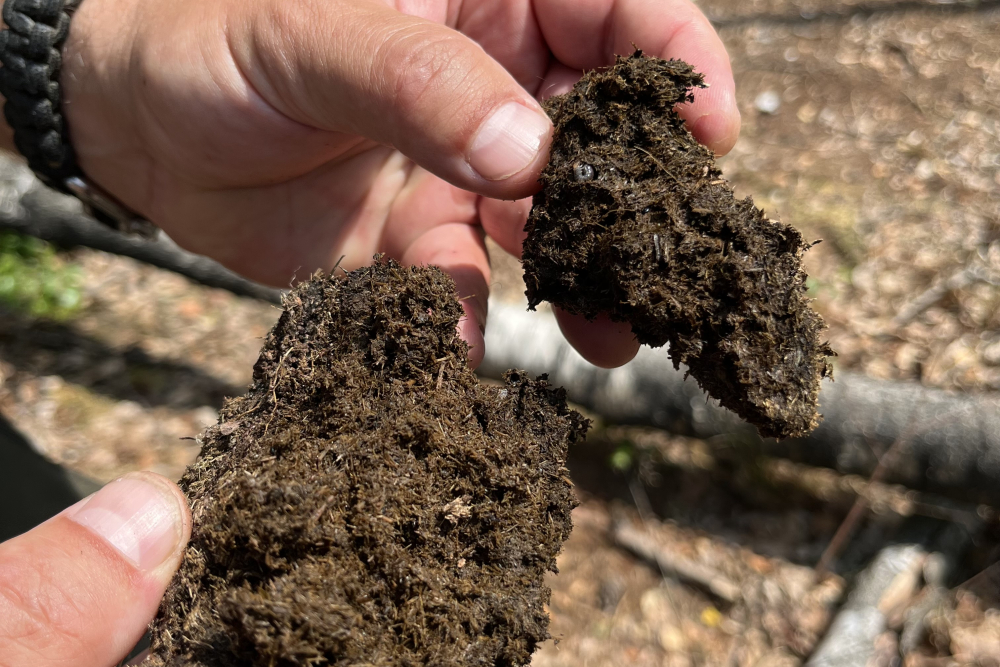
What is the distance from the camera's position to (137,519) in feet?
5.49

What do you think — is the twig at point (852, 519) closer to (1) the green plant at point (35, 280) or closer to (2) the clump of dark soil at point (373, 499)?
(2) the clump of dark soil at point (373, 499)

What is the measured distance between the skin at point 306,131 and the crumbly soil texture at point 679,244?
0.59ft

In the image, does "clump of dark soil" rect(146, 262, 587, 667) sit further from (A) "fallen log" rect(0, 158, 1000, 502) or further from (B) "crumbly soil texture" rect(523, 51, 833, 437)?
(A) "fallen log" rect(0, 158, 1000, 502)

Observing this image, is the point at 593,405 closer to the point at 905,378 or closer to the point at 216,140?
the point at 905,378

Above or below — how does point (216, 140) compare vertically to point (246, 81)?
below

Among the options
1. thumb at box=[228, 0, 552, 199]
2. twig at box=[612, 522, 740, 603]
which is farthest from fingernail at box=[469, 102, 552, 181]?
twig at box=[612, 522, 740, 603]

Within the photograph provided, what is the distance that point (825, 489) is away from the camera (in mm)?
4125

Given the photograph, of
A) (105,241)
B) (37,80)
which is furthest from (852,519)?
(105,241)

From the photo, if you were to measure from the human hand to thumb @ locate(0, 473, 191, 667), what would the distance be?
108 centimetres

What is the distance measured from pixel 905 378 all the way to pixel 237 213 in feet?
14.5

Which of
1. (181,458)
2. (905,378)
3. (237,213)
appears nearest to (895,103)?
(905,378)

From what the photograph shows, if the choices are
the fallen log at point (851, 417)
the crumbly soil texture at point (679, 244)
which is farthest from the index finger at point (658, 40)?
the fallen log at point (851, 417)

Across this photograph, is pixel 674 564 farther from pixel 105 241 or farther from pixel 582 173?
pixel 105 241

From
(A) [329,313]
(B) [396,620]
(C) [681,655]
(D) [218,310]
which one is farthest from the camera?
(D) [218,310]
